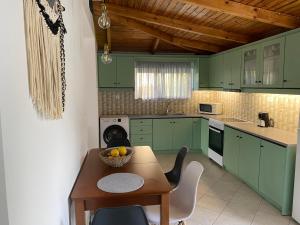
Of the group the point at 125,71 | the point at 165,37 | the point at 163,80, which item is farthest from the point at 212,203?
the point at 125,71

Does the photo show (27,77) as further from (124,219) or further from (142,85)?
(142,85)

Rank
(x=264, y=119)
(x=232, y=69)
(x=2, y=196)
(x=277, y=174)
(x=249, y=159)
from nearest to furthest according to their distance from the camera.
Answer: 1. (x=2, y=196)
2. (x=277, y=174)
3. (x=249, y=159)
4. (x=264, y=119)
5. (x=232, y=69)

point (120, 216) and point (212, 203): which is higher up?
point (120, 216)

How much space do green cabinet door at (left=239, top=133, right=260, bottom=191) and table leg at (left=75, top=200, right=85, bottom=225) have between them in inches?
97.9

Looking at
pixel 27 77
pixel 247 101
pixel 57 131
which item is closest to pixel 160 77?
pixel 247 101

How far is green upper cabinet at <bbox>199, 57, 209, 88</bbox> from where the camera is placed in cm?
551

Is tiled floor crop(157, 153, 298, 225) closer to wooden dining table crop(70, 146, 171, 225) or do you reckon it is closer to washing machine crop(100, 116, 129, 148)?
wooden dining table crop(70, 146, 171, 225)

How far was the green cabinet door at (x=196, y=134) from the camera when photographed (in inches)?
210

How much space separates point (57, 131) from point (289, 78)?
9.04 feet

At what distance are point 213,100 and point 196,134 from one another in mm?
1063

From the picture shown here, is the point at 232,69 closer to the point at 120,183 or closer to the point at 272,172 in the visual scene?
the point at 272,172

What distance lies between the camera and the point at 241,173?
3605 millimetres

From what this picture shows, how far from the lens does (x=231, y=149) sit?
3861 mm

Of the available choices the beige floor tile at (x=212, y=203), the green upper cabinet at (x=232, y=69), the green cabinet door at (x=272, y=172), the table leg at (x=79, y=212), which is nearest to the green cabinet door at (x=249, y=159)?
the green cabinet door at (x=272, y=172)
